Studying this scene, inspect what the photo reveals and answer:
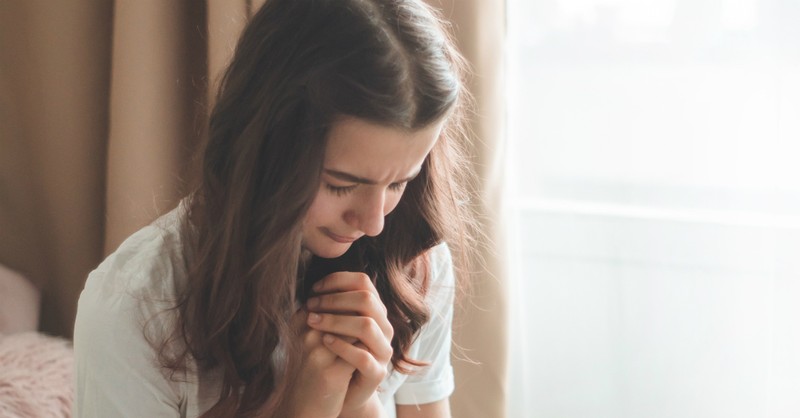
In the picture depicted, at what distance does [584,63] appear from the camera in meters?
1.55

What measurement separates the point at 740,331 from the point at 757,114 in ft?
1.26

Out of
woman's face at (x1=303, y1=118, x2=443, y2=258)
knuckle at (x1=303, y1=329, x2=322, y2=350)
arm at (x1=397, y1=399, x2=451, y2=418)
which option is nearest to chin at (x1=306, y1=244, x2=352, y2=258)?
woman's face at (x1=303, y1=118, x2=443, y2=258)

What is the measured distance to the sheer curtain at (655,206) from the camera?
4.77 ft

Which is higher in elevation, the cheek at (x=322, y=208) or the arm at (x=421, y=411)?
the cheek at (x=322, y=208)

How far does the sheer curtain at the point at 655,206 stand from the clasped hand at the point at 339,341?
629 mm

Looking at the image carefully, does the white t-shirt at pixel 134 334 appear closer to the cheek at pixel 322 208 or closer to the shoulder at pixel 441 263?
the cheek at pixel 322 208

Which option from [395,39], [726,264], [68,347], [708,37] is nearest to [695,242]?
[726,264]

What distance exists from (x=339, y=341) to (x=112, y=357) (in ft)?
0.85

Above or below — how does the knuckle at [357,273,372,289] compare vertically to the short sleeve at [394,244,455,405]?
above

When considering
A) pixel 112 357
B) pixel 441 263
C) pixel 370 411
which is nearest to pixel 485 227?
pixel 441 263

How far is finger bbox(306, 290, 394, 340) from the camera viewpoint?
1.03 meters

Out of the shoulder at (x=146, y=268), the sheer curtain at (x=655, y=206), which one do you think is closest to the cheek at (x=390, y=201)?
the shoulder at (x=146, y=268)

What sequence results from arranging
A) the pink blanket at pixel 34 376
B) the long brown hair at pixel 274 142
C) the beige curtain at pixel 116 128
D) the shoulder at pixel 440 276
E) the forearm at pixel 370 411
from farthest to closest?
the beige curtain at pixel 116 128 → the pink blanket at pixel 34 376 → the shoulder at pixel 440 276 → the forearm at pixel 370 411 → the long brown hair at pixel 274 142

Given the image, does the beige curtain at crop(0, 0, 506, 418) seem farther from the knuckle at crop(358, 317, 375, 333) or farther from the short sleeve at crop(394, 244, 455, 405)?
the knuckle at crop(358, 317, 375, 333)
